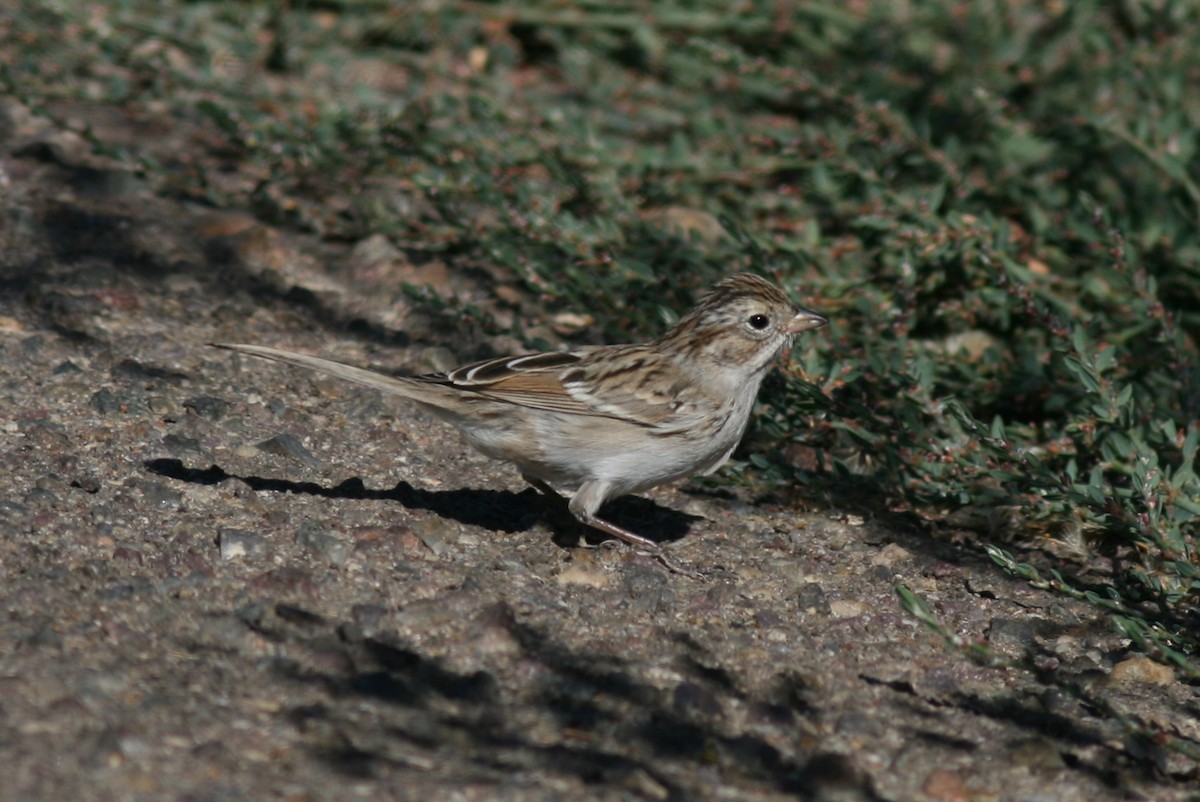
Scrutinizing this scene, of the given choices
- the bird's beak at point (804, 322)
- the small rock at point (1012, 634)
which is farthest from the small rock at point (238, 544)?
the small rock at point (1012, 634)

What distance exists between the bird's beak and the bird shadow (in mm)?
832

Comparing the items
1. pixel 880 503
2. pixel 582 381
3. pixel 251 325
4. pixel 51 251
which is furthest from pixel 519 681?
pixel 51 251

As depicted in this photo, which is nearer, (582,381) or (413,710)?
(413,710)

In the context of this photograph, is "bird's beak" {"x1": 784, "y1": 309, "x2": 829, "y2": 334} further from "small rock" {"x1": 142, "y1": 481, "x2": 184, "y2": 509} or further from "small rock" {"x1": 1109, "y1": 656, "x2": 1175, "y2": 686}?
"small rock" {"x1": 142, "y1": 481, "x2": 184, "y2": 509}

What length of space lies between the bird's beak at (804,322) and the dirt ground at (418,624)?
0.67 m

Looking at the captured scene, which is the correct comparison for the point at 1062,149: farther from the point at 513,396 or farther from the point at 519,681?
the point at 519,681

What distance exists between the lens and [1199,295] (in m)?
6.99

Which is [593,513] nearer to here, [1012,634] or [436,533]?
[436,533]

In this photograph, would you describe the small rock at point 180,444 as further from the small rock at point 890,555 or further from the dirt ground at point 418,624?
the small rock at point 890,555

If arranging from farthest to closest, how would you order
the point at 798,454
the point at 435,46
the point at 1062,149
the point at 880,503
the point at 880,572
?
the point at 435,46, the point at 1062,149, the point at 798,454, the point at 880,503, the point at 880,572

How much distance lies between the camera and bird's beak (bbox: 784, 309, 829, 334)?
597cm

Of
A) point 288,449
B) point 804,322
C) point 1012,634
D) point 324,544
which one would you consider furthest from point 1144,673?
point 288,449

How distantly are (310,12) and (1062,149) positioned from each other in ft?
15.3

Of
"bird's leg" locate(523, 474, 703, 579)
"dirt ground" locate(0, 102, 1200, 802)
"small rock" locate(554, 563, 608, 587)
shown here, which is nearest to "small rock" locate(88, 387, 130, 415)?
"dirt ground" locate(0, 102, 1200, 802)
